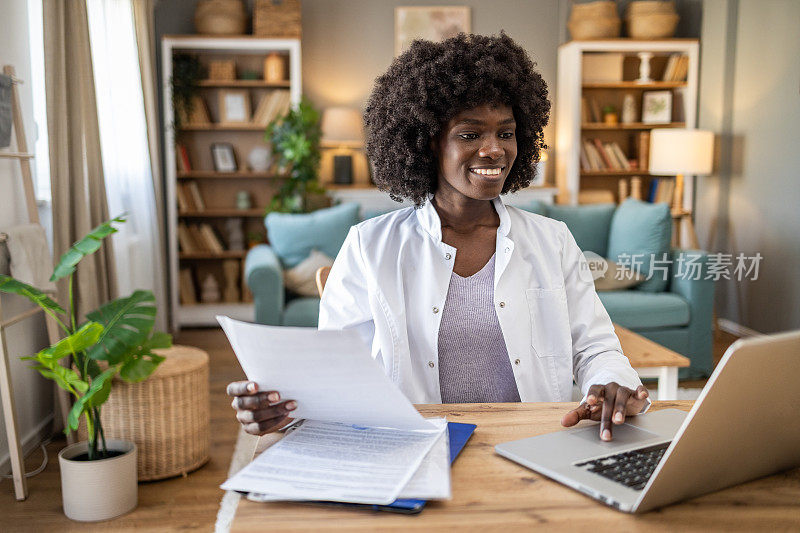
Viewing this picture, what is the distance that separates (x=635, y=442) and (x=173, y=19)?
18.2 ft

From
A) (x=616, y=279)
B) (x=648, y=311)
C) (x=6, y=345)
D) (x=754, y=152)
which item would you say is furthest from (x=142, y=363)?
(x=754, y=152)

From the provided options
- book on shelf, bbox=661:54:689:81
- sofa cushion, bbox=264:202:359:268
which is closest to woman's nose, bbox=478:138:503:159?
sofa cushion, bbox=264:202:359:268

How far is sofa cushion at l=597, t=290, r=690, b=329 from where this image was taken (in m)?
3.98

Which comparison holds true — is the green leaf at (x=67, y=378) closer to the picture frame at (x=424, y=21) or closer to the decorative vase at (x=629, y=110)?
the picture frame at (x=424, y=21)

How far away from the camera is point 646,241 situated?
4262 mm

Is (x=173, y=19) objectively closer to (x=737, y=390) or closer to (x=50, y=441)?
(x=50, y=441)

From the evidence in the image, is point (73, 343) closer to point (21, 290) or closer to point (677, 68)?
point (21, 290)

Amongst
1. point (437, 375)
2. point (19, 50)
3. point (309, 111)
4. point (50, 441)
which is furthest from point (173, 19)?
point (437, 375)

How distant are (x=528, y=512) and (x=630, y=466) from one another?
0.56 feet

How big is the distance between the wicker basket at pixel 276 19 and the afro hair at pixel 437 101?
3940 millimetres

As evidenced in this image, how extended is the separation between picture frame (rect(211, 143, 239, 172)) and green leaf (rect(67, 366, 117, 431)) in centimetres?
345

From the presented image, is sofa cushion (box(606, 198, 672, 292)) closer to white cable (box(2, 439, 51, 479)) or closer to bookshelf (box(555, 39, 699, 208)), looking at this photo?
bookshelf (box(555, 39, 699, 208))

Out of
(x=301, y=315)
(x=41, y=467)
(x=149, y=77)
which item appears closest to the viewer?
(x=41, y=467)

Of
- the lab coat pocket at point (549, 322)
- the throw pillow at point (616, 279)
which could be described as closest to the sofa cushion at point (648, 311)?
the throw pillow at point (616, 279)
